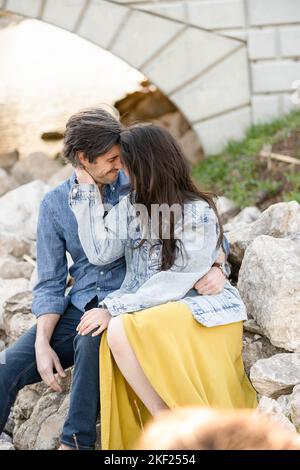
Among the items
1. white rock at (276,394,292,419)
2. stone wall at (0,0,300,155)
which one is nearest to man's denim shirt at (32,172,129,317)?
white rock at (276,394,292,419)

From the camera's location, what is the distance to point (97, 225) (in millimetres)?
3000

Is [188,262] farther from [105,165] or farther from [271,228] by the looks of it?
[271,228]

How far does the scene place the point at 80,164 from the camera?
10.1ft

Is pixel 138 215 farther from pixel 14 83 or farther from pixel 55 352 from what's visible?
pixel 14 83

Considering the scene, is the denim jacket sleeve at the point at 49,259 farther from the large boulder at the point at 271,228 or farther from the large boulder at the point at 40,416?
the large boulder at the point at 271,228

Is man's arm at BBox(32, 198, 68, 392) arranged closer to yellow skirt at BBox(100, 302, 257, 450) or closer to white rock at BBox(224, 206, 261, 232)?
yellow skirt at BBox(100, 302, 257, 450)

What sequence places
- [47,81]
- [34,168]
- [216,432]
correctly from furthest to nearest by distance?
[47,81] → [34,168] → [216,432]

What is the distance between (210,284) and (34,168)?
15.9 ft

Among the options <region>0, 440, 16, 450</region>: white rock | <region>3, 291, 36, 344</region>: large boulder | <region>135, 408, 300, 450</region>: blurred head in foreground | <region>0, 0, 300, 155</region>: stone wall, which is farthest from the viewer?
<region>0, 0, 300, 155</region>: stone wall

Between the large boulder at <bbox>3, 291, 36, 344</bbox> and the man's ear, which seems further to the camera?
the large boulder at <bbox>3, 291, 36, 344</bbox>

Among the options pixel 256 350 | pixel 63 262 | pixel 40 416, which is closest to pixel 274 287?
pixel 256 350

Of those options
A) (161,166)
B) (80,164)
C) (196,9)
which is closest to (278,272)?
(161,166)

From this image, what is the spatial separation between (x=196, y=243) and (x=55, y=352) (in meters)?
0.67

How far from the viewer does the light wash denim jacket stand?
2.84m
